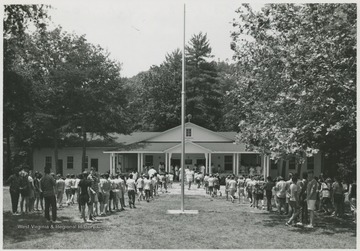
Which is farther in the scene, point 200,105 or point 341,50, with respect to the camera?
point 200,105

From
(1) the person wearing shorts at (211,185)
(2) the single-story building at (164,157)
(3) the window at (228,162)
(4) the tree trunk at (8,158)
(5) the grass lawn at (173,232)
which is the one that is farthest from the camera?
(3) the window at (228,162)

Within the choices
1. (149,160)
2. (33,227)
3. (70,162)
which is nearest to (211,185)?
(33,227)

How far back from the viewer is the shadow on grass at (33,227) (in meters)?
13.3

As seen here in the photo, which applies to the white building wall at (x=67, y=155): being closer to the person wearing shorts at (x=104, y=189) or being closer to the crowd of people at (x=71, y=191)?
the crowd of people at (x=71, y=191)

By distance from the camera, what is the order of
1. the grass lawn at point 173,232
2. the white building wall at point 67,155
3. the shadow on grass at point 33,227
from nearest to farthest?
the grass lawn at point 173,232 → the shadow on grass at point 33,227 → the white building wall at point 67,155

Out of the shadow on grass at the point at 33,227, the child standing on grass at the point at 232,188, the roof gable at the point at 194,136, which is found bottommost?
the shadow on grass at the point at 33,227

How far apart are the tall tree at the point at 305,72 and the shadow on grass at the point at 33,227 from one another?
7096mm

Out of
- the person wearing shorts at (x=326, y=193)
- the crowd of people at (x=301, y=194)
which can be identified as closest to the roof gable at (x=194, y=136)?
the crowd of people at (x=301, y=194)

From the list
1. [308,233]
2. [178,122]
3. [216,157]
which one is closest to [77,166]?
[216,157]

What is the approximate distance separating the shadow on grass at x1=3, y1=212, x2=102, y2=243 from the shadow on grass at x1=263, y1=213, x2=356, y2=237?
6170 millimetres

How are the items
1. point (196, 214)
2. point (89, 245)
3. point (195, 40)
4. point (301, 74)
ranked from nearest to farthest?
point (89, 245) < point (301, 74) < point (196, 214) < point (195, 40)

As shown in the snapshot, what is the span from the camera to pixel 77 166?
4906 cm

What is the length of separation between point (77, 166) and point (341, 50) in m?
37.9

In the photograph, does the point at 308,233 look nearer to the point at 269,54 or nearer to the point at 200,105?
the point at 269,54
